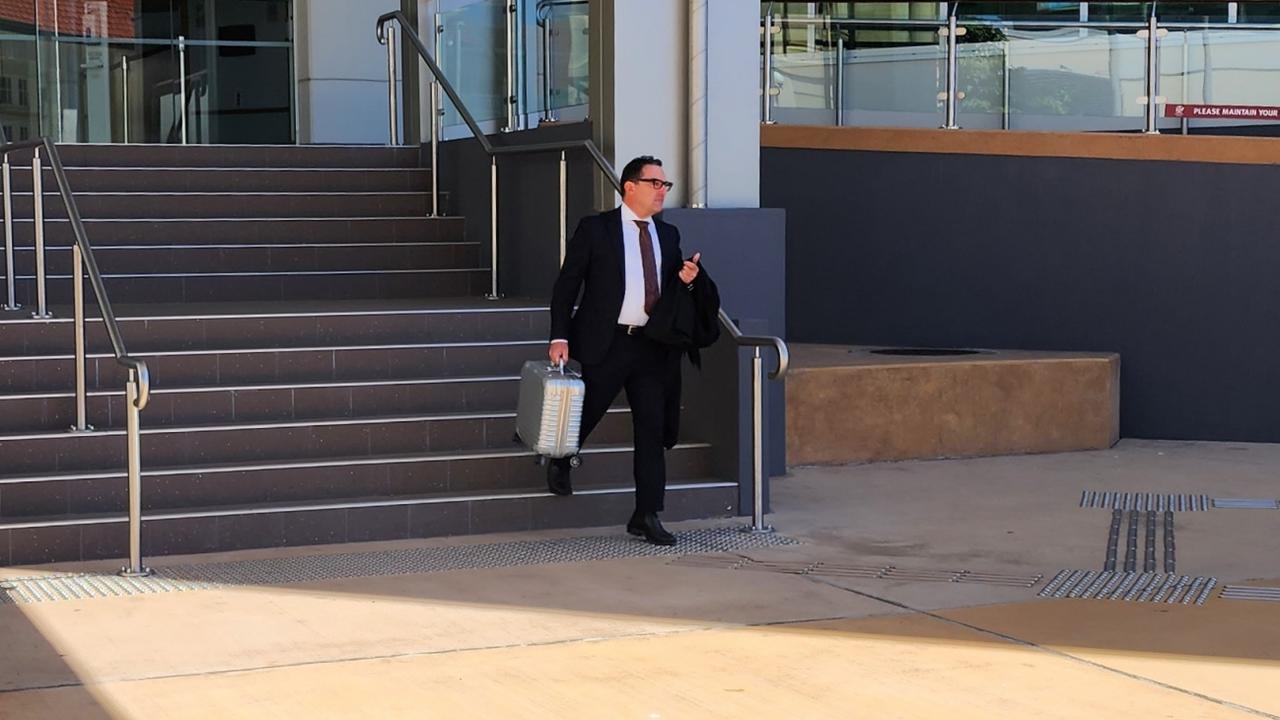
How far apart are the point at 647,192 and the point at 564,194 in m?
2.28

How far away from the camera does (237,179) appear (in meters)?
11.6

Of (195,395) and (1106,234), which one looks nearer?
(195,395)

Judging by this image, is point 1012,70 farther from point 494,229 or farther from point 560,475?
point 560,475

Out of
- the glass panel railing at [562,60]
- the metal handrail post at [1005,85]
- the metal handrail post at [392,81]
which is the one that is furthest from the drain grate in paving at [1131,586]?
the metal handrail post at [392,81]

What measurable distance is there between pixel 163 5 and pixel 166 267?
7134mm

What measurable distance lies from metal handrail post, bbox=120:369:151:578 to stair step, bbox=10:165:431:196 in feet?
15.6

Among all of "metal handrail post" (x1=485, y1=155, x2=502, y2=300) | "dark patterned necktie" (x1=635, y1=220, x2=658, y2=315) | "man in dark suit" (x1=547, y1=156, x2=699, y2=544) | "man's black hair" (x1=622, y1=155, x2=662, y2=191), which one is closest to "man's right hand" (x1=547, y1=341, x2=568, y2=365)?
"man in dark suit" (x1=547, y1=156, x2=699, y2=544)

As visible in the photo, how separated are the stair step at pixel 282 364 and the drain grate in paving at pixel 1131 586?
10.6 feet

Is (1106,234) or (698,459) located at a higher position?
(1106,234)

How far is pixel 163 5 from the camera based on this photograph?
1691 centimetres

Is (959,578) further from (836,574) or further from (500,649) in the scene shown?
(500,649)

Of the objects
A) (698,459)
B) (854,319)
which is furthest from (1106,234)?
(698,459)

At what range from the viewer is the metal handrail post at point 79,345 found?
24.8 ft

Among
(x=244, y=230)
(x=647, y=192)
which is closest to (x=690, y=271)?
(x=647, y=192)
